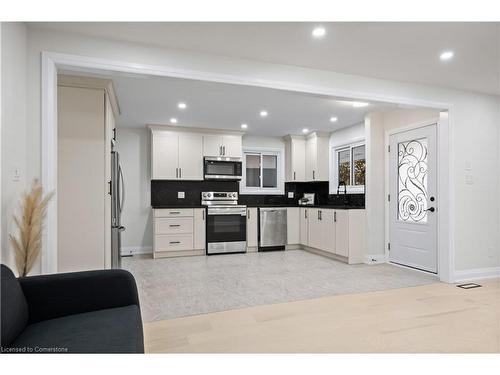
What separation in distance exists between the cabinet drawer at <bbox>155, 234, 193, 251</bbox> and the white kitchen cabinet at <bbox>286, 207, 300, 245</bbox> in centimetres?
188

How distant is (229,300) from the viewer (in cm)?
300

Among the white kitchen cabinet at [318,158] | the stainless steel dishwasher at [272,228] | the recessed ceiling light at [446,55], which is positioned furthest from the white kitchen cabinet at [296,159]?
the recessed ceiling light at [446,55]

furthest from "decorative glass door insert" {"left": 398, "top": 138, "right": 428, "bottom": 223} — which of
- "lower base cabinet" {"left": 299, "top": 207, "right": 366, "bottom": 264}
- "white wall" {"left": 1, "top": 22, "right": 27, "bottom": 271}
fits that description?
"white wall" {"left": 1, "top": 22, "right": 27, "bottom": 271}

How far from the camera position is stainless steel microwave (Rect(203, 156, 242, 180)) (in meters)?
5.63

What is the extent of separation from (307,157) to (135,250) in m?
3.78

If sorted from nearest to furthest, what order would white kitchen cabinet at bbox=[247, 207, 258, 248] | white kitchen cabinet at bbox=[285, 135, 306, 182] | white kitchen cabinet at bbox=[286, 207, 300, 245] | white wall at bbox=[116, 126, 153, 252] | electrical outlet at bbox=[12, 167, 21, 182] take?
electrical outlet at bbox=[12, 167, 21, 182]
white wall at bbox=[116, 126, 153, 252]
white kitchen cabinet at bbox=[247, 207, 258, 248]
white kitchen cabinet at bbox=[286, 207, 300, 245]
white kitchen cabinet at bbox=[285, 135, 306, 182]

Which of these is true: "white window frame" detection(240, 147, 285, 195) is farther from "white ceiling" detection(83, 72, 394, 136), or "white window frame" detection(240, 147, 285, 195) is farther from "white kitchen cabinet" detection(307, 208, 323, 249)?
"white kitchen cabinet" detection(307, 208, 323, 249)

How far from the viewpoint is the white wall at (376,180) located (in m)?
4.70

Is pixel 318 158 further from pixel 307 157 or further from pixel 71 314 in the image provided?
pixel 71 314

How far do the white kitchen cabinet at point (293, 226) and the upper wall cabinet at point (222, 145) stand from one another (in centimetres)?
148

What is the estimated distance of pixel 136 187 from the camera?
5.57 m

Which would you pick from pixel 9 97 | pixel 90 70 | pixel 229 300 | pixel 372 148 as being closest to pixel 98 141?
pixel 90 70

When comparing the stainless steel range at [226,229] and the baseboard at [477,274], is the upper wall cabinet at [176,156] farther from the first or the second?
the baseboard at [477,274]
